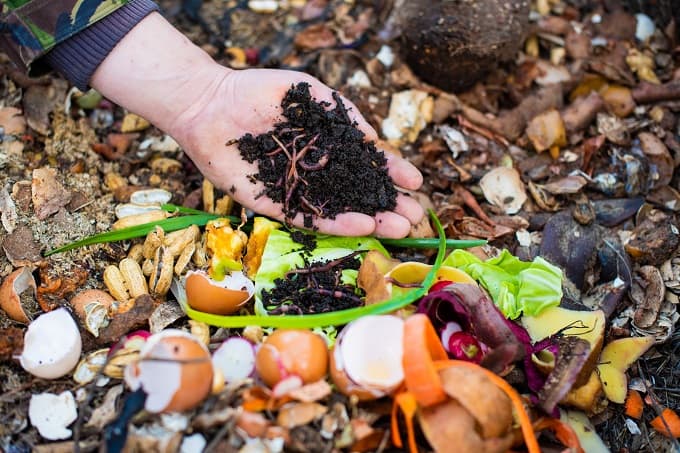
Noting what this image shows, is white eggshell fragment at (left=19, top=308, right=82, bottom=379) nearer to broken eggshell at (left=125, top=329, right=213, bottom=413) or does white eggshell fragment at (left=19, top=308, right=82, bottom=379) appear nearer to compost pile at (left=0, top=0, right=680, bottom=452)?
compost pile at (left=0, top=0, right=680, bottom=452)

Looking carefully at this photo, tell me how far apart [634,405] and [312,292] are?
1131mm

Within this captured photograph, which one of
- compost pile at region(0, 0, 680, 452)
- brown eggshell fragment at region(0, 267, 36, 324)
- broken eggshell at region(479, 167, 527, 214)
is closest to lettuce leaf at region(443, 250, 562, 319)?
compost pile at region(0, 0, 680, 452)

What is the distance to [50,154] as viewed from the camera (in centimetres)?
267

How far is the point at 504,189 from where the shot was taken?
278cm

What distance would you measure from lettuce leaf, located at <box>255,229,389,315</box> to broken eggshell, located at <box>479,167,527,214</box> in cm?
64

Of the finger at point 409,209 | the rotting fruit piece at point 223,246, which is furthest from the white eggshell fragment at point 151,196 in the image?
the finger at point 409,209

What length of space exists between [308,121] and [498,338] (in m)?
1.07

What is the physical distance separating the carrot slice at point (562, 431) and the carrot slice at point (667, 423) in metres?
0.33

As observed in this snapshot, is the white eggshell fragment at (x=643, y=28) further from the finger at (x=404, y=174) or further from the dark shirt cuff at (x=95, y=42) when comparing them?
the dark shirt cuff at (x=95, y=42)

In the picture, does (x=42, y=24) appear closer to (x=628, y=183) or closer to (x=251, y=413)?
(x=251, y=413)

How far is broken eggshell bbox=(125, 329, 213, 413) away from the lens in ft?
5.41

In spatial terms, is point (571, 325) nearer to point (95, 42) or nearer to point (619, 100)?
point (619, 100)

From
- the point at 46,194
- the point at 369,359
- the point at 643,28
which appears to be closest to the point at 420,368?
the point at 369,359

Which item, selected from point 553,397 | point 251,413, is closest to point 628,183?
point 553,397
